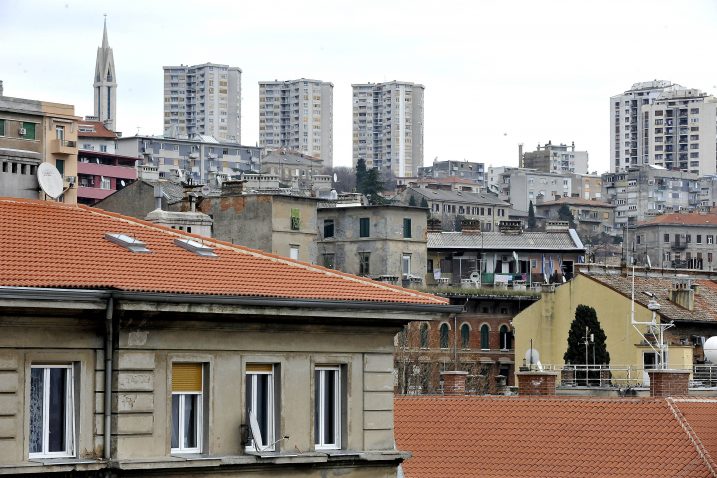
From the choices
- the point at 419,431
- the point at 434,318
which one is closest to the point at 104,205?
the point at 419,431

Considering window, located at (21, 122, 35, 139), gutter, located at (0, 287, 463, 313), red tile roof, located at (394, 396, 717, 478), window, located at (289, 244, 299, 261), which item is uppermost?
window, located at (21, 122, 35, 139)

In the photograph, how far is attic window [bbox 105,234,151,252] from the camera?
2411cm

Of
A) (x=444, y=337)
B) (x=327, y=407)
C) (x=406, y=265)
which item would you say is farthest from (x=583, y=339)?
(x=327, y=407)

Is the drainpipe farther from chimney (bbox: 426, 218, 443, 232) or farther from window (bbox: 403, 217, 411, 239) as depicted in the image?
chimney (bbox: 426, 218, 443, 232)

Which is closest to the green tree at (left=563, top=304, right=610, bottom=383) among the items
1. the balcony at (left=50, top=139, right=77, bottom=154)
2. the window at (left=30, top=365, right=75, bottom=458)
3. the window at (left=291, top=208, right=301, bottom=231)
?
the window at (left=291, top=208, right=301, bottom=231)

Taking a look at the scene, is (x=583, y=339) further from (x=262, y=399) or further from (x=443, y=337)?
(x=262, y=399)

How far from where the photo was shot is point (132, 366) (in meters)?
22.7

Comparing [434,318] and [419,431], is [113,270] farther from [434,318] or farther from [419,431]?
[419,431]

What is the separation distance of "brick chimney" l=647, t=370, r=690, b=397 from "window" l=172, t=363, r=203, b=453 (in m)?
22.2

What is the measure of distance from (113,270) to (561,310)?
7965cm

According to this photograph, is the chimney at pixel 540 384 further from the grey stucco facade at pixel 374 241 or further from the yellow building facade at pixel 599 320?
the grey stucco facade at pixel 374 241

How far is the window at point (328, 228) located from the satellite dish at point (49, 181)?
322 ft

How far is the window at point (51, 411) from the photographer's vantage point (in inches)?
866

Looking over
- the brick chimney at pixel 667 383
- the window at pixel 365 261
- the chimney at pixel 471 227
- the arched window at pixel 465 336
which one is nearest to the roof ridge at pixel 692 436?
the brick chimney at pixel 667 383
